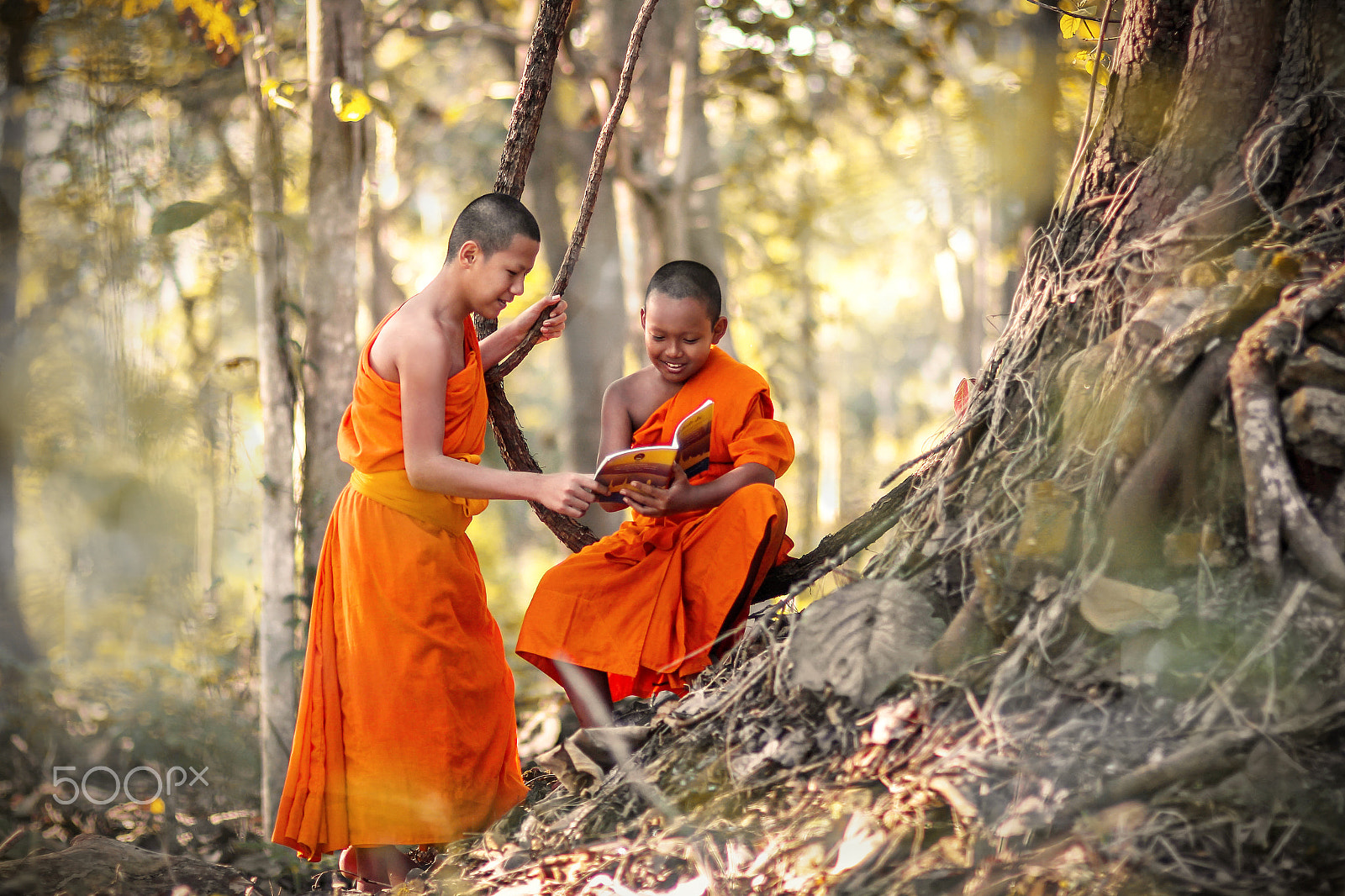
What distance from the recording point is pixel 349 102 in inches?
140

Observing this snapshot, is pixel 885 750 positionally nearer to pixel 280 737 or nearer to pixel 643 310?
pixel 643 310

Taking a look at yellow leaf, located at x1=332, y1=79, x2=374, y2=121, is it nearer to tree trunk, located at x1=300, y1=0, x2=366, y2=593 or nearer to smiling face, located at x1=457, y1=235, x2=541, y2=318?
tree trunk, located at x1=300, y1=0, x2=366, y2=593

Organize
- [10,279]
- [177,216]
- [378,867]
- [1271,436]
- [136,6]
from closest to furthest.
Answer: [1271,436]
[378,867]
[177,216]
[136,6]
[10,279]

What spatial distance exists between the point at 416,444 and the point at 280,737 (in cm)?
199

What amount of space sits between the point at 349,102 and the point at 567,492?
6.29 feet

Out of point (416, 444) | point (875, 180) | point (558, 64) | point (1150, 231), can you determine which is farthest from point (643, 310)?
point (875, 180)

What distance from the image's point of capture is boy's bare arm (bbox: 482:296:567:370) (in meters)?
3.25

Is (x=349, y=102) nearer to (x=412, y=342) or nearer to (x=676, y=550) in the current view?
(x=412, y=342)

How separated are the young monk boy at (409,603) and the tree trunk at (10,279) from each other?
185 inches

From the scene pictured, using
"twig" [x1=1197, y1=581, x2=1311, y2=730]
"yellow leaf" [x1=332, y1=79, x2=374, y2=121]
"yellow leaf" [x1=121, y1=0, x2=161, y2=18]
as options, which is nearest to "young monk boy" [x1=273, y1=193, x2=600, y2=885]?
"yellow leaf" [x1=332, y1=79, x2=374, y2=121]

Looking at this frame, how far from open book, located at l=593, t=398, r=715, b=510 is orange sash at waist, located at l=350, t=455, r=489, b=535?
0.43 meters

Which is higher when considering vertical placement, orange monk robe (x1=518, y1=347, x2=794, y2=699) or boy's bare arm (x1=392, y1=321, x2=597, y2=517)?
boy's bare arm (x1=392, y1=321, x2=597, y2=517)

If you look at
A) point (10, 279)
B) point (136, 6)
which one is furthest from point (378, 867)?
point (10, 279)
